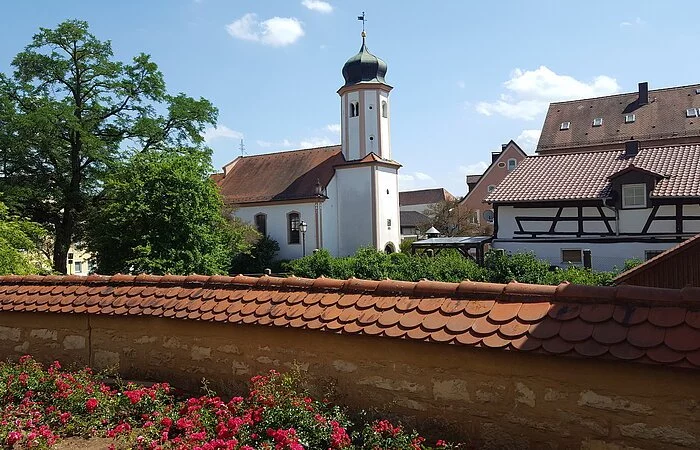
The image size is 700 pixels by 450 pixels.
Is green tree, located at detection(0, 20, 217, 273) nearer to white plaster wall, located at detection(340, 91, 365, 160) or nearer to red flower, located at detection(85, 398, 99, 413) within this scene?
white plaster wall, located at detection(340, 91, 365, 160)

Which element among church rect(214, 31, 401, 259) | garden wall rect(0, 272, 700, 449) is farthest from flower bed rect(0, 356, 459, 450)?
church rect(214, 31, 401, 259)

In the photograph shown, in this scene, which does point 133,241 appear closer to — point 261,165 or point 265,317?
point 265,317

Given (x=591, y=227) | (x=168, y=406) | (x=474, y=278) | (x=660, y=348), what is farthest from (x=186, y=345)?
(x=591, y=227)

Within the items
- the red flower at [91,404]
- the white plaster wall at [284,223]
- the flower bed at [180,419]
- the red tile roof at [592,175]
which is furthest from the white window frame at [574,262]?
the red flower at [91,404]

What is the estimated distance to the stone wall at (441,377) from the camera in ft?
11.4

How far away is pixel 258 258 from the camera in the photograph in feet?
127

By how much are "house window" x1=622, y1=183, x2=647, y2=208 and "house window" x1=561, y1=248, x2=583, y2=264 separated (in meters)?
2.62

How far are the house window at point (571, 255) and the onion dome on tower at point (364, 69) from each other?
66.5ft

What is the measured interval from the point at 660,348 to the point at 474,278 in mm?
16613

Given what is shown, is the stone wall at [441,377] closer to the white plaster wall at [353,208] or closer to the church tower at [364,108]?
the white plaster wall at [353,208]

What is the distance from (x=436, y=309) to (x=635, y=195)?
70.2 ft

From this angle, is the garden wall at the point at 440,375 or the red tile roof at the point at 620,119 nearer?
the garden wall at the point at 440,375

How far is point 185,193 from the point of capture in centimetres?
2269

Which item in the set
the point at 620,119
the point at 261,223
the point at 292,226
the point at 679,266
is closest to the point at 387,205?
the point at 292,226
